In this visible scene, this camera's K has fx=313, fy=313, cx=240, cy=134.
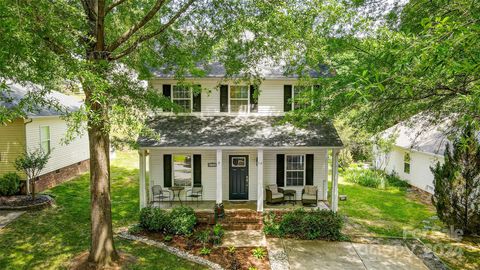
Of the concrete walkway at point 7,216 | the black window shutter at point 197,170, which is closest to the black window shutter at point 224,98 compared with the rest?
the black window shutter at point 197,170

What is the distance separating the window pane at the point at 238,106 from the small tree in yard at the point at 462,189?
8.42m

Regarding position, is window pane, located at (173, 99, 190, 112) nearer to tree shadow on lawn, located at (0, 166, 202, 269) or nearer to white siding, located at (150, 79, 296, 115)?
white siding, located at (150, 79, 296, 115)

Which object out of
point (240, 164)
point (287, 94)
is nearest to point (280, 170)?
point (240, 164)

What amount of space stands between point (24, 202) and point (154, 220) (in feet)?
21.8

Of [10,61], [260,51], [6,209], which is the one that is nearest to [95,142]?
[10,61]

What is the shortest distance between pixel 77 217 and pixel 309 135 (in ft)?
33.5

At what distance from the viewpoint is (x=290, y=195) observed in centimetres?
1416

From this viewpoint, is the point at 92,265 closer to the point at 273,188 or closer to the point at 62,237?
the point at 62,237

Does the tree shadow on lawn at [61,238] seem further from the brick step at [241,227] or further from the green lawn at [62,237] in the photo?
the brick step at [241,227]

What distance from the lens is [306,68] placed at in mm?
12641

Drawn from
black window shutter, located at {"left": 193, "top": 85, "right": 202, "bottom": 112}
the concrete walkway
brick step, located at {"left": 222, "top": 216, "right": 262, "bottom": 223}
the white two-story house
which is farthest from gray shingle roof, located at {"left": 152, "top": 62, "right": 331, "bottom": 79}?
the concrete walkway

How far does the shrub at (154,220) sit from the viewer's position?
11336 millimetres

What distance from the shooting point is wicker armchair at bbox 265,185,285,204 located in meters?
13.8

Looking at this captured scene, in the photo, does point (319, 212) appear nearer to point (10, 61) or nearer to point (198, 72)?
point (198, 72)
